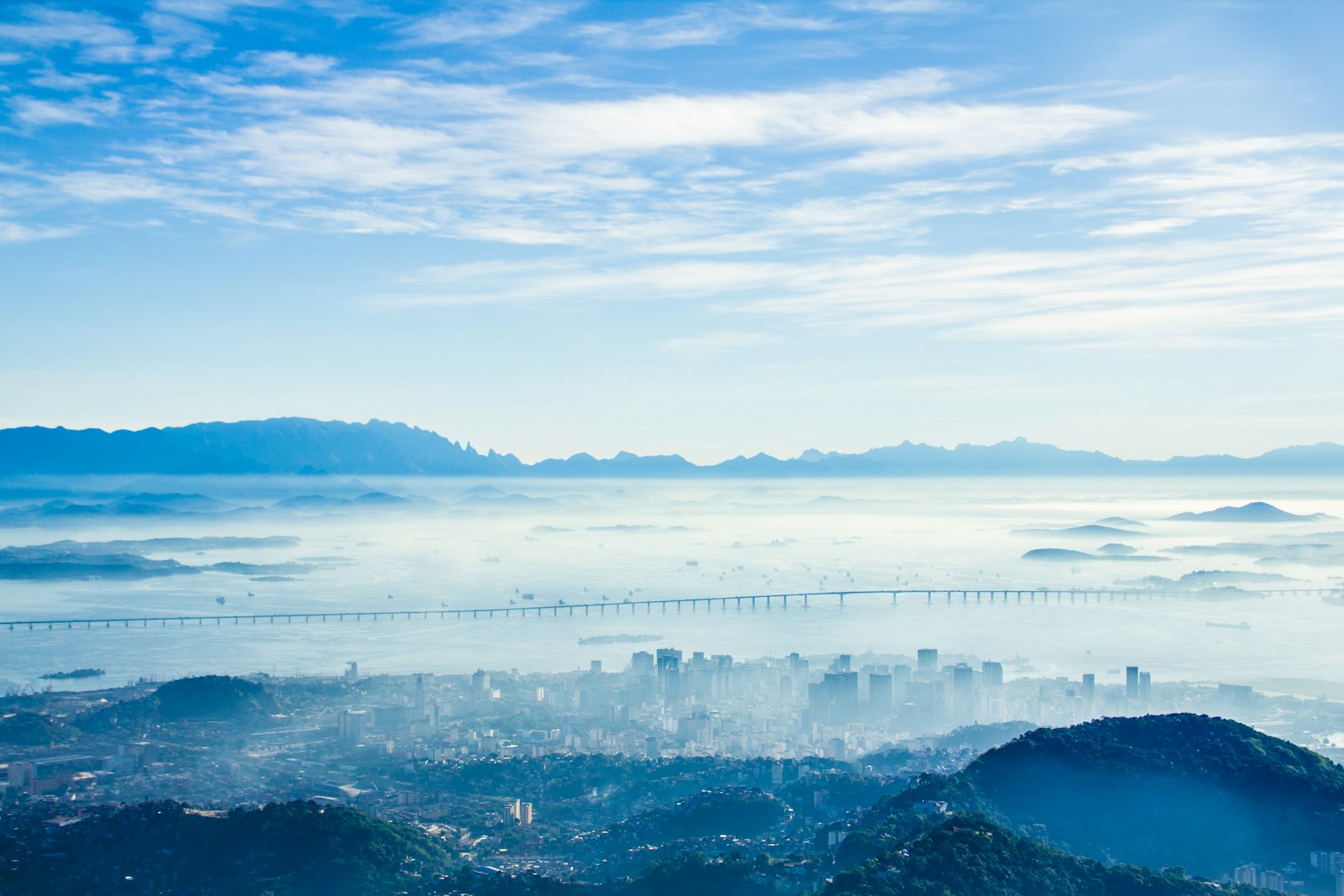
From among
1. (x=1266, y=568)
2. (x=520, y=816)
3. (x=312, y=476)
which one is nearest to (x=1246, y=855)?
(x=520, y=816)

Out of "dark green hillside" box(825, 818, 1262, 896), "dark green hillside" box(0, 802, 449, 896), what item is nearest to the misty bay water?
"dark green hillside" box(0, 802, 449, 896)

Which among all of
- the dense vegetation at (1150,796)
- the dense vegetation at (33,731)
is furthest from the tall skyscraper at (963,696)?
the dense vegetation at (33,731)

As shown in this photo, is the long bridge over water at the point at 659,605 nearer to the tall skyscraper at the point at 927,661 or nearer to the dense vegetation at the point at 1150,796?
the tall skyscraper at the point at 927,661

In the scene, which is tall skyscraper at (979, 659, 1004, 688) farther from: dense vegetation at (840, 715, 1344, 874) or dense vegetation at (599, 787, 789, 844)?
dense vegetation at (599, 787, 789, 844)

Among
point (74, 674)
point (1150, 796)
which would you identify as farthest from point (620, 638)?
point (1150, 796)

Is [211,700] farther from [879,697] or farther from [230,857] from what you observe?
[879,697]

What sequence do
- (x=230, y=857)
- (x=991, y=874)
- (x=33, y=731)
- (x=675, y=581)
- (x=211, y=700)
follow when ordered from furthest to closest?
(x=675, y=581), (x=211, y=700), (x=33, y=731), (x=230, y=857), (x=991, y=874)
